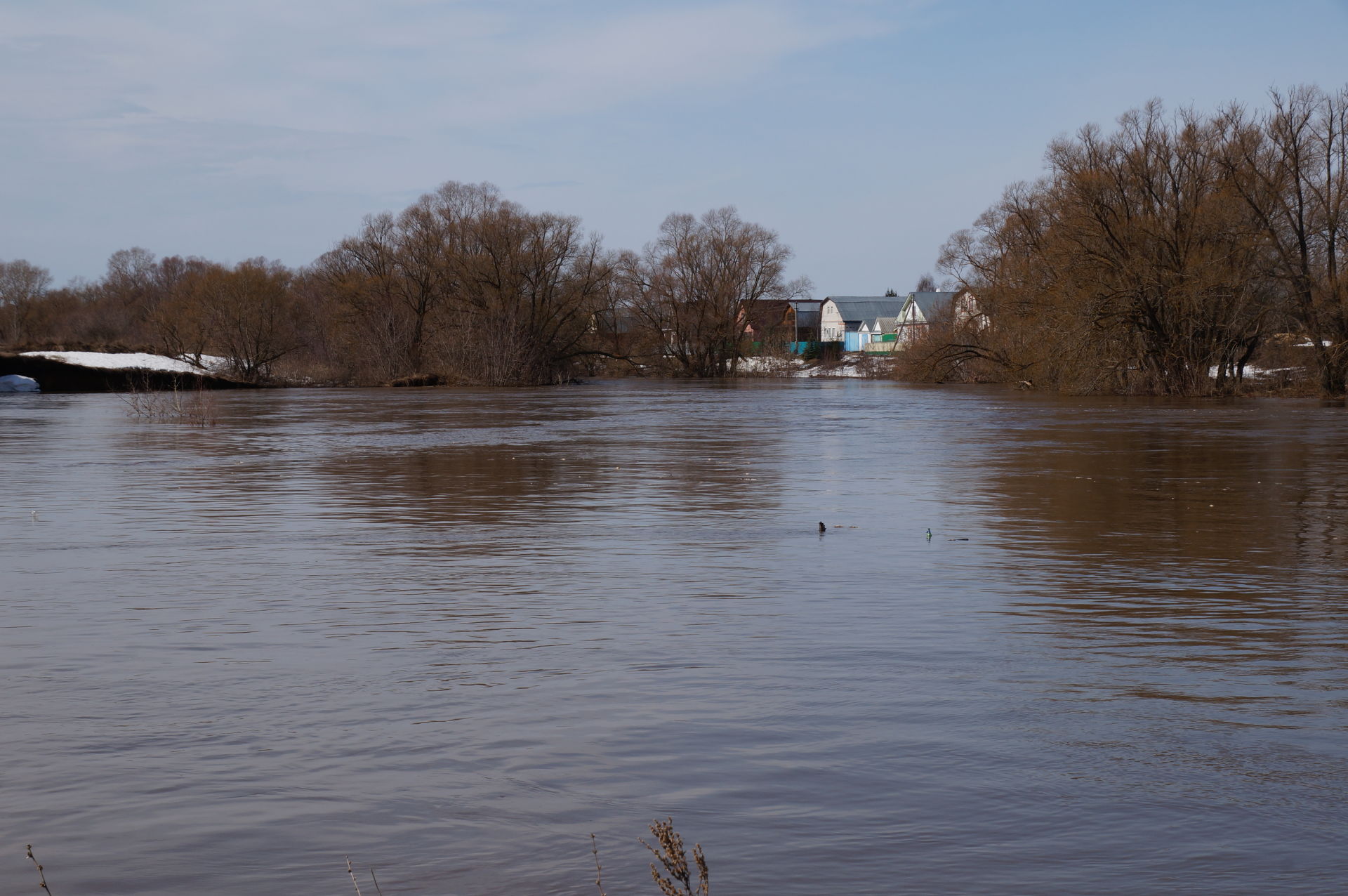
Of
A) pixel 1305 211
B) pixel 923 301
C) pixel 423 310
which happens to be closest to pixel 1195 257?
pixel 1305 211

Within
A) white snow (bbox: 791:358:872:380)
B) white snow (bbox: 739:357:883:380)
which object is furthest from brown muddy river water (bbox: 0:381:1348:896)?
white snow (bbox: 739:357:883:380)

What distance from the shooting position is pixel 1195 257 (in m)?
50.8

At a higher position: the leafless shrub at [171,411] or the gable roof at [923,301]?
the gable roof at [923,301]

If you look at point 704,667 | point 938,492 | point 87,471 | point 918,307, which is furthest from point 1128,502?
point 918,307

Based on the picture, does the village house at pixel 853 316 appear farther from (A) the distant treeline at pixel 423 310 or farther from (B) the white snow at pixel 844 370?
(A) the distant treeline at pixel 423 310

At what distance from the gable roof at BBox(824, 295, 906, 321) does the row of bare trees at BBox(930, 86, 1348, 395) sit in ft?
378

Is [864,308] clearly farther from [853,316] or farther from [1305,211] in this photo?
[1305,211]

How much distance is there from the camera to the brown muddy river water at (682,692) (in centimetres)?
480

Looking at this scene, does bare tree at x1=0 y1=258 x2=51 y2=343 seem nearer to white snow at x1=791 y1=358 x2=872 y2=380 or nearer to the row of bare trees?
white snow at x1=791 y1=358 x2=872 y2=380

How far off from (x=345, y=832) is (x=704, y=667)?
117 inches

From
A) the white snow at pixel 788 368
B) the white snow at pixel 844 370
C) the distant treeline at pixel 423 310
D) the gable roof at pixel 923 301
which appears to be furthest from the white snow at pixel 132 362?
the gable roof at pixel 923 301

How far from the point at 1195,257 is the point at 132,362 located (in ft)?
201

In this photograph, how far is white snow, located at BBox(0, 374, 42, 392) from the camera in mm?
76938

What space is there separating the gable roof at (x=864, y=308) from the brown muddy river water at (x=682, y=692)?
508 feet
